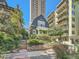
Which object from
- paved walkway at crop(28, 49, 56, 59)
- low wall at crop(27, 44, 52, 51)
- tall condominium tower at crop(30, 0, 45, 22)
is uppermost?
tall condominium tower at crop(30, 0, 45, 22)

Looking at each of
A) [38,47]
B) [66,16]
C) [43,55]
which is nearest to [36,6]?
[38,47]

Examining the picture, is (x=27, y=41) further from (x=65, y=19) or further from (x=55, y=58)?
(x=65, y=19)

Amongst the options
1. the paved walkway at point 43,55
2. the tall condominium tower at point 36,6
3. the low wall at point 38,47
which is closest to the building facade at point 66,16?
the tall condominium tower at point 36,6

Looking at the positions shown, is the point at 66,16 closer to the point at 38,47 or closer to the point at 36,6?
the point at 36,6

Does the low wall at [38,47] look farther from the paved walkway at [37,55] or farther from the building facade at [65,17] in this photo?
the building facade at [65,17]

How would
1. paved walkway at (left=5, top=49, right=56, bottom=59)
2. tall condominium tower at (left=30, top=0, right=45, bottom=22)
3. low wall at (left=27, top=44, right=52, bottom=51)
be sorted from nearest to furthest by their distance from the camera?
paved walkway at (left=5, top=49, right=56, bottom=59), low wall at (left=27, top=44, right=52, bottom=51), tall condominium tower at (left=30, top=0, right=45, bottom=22)

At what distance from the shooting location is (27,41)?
6.44 m

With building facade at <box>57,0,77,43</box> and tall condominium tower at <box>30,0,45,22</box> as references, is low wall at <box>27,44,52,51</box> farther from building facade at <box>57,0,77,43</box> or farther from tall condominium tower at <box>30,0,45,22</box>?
building facade at <box>57,0,77,43</box>

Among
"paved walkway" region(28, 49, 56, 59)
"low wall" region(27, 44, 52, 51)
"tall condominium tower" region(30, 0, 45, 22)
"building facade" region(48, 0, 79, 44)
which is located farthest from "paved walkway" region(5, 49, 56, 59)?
"building facade" region(48, 0, 79, 44)

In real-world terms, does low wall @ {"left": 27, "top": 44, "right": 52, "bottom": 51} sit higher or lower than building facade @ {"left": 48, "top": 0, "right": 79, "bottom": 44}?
lower

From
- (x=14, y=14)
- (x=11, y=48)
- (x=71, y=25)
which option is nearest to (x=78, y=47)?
(x=11, y=48)

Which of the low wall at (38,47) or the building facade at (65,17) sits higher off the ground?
the building facade at (65,17)

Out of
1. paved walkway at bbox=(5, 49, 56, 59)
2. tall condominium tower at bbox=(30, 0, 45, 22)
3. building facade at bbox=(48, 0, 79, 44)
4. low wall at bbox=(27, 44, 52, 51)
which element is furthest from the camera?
building facade at bbox=(48, 0, 79, 44)

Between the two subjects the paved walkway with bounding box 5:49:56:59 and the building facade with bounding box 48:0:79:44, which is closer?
the paved walkway with bounding box 5:49:56:59
